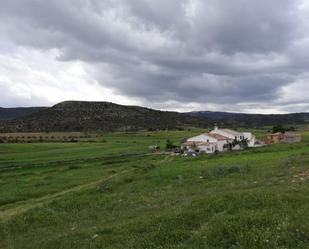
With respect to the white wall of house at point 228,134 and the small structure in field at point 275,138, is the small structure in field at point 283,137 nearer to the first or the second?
the small structure in field at point 275,138

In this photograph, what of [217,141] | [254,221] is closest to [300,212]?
[254,221]

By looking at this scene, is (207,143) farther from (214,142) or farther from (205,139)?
(205,139)

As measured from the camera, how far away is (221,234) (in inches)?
416

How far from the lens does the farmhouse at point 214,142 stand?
107 meters

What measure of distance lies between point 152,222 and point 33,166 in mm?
63223

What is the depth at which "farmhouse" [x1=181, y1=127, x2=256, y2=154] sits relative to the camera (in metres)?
107

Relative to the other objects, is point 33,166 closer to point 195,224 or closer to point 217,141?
point 217,141

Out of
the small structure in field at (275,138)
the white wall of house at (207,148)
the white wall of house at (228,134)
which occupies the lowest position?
the white wall of house at (207,148)

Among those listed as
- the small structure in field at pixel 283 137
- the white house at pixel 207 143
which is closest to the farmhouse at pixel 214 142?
the white house at pixel 207 143

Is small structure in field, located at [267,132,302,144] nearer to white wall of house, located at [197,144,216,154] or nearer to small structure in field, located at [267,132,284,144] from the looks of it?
small structure in field, located at [267,132,284,144]

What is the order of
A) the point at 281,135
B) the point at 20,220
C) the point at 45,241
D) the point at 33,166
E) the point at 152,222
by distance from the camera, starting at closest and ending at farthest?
the point at 152,222
the point at 45,241
the point at 20,220
the point at 33,166
the point at 281,135

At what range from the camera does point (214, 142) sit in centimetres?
11200

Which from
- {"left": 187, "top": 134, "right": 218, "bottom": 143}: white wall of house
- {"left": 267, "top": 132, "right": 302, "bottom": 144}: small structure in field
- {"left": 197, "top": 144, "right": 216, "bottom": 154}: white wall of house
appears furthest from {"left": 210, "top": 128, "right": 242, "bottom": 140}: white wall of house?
{"left": 197, "top": 144, "right": 216, "bottom": 154}: white wall of house

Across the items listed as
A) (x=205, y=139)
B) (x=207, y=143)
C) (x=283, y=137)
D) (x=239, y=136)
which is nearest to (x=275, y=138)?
(x=283, y=137)
